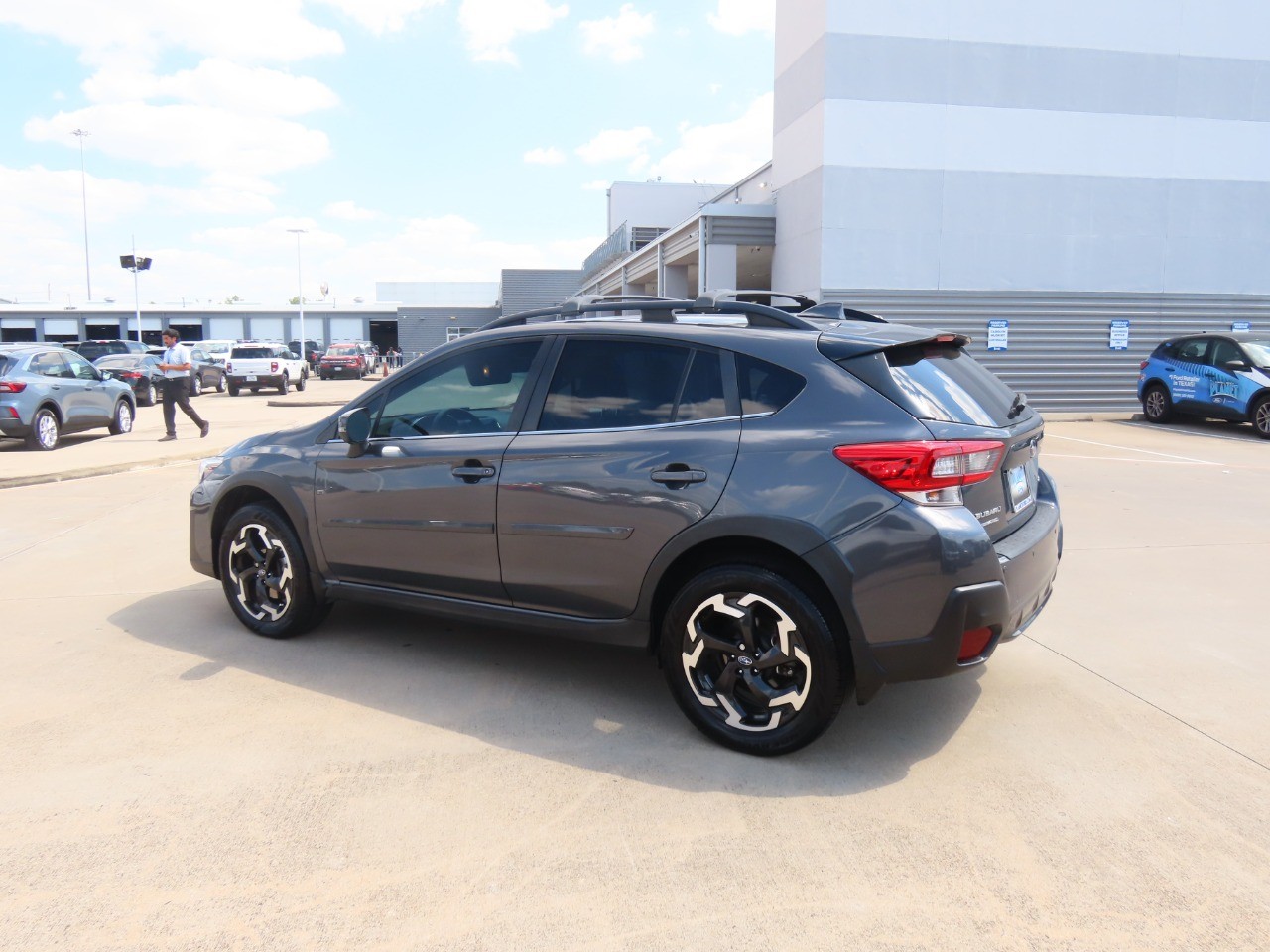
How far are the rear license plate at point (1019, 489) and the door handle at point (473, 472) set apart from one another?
2.15 metres

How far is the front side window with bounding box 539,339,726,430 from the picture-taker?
385cm

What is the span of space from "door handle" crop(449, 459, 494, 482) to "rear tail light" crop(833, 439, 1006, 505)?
160cm

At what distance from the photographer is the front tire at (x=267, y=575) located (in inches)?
196

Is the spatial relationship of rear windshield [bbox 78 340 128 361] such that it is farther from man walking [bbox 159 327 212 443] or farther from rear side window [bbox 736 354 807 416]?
rear side window [bbox 736 354 807 416]

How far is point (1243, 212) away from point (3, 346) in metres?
23.4

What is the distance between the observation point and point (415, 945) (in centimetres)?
256

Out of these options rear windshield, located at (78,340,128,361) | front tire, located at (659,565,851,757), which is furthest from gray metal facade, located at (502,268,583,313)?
front tire, located at (659,565,851,757)

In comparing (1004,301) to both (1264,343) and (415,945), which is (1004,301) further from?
(415,945)

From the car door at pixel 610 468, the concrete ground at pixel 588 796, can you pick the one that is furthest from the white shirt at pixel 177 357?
the car door at pixel 610 468

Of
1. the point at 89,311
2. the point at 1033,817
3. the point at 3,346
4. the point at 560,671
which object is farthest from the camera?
the point at 89,311

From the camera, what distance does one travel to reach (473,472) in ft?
14.1

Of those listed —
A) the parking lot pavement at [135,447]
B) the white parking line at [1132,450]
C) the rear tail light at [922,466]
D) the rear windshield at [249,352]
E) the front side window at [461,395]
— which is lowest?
the parking lot pavement at [135,447]

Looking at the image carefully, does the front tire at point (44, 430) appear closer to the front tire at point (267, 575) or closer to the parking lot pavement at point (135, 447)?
the parking lot pavement at point (135, 447)

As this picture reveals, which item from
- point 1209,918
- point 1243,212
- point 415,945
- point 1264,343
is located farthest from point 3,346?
point 1243,212
